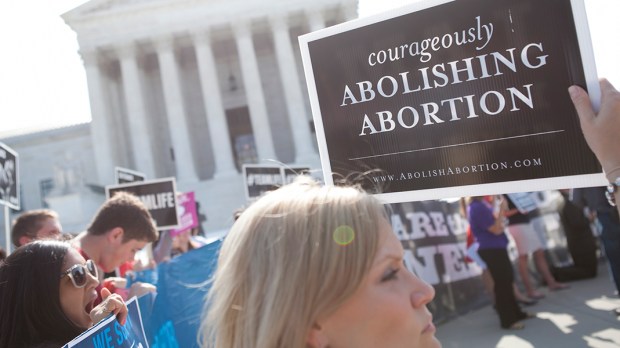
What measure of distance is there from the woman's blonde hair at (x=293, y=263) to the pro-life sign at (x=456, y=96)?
0.96 meters

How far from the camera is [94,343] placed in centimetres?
Result: 210

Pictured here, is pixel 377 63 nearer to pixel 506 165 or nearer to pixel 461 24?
pixel 461 24

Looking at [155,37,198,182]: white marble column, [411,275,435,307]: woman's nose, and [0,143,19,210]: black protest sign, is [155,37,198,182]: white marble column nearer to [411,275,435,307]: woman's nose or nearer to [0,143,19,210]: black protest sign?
[0,143,19,210]: black protest sign

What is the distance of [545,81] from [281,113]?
37787mm

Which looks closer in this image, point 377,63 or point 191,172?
point 377,63

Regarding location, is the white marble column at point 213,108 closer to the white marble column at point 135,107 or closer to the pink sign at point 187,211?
the white marble column at point 135,107

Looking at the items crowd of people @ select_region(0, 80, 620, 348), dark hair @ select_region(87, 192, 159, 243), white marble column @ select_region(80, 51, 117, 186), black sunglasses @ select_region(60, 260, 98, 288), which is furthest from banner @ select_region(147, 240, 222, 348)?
white marble column @ select_region(80, 51, 117, 186)

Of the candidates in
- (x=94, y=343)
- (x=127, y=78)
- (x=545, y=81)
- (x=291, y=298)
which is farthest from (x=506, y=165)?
(x=127, y=78)

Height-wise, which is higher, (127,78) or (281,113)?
(127,78)

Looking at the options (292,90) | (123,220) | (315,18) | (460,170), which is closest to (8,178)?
(123,220)

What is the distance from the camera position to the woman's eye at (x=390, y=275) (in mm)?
1377

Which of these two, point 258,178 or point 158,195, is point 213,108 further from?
point 158,195

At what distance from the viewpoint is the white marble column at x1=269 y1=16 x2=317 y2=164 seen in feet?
116

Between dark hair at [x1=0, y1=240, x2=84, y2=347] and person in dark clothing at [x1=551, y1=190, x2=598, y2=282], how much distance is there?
318 inches
